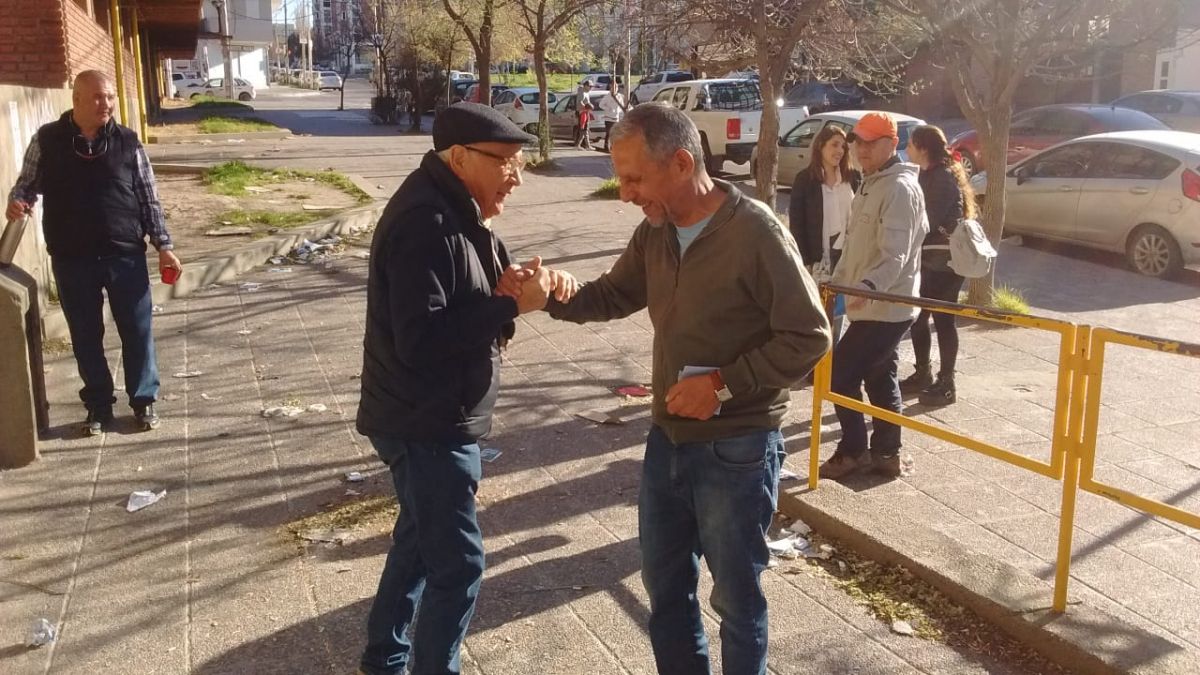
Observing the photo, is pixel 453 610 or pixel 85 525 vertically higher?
pixel 453 610

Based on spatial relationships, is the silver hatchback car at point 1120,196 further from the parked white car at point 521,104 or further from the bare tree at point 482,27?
the parked white car at point 521,104

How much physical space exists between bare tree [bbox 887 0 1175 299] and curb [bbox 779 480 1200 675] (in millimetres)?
5513

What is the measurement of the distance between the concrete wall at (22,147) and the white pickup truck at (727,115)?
41.3ft

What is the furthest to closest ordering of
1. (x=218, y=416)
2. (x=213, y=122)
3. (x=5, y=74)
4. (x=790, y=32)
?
(x=213, y=122)
(x=5, y=74)
(x=790, y=32)
(x=218, y=416)

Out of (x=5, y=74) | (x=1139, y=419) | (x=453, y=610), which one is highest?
(x=5, y=74)

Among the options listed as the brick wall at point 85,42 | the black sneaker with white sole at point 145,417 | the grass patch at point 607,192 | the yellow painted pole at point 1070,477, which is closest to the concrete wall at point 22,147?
the brick wall at point 85,42

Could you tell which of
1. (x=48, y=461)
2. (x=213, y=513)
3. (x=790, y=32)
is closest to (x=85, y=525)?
(x=213, y=513)

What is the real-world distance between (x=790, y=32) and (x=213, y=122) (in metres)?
27.5

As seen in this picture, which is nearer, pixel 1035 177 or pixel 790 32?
pixel 790 32

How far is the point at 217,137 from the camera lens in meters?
29.8

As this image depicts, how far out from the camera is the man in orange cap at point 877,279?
18.2 feet

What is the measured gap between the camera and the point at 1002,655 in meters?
4.05

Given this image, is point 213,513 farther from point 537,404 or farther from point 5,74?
point 5,74

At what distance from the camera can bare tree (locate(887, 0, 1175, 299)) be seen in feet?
31.2
